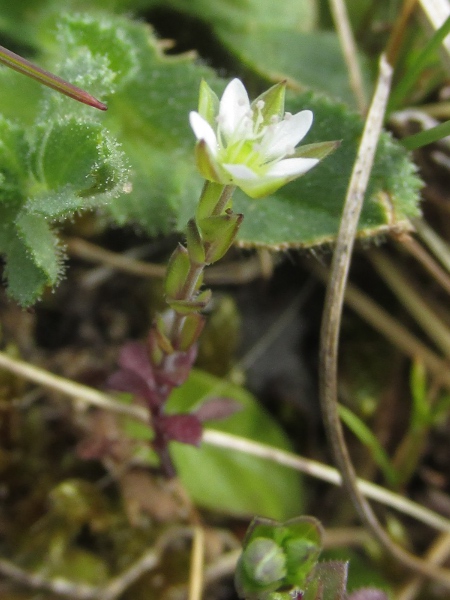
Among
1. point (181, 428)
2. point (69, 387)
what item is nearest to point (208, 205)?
point (181, 428)

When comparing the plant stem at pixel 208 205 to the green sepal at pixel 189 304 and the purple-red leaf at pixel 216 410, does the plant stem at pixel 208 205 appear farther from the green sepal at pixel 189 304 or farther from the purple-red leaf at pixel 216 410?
the purple-red leaf at pixel 216 410

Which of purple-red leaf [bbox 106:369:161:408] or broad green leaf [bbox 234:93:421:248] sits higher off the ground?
broad green leaf [bbox 234:93:421:248]

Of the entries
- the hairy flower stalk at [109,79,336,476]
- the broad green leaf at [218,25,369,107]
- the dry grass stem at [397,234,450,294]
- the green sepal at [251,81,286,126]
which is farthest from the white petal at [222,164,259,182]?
the broad green leaf at [218,25,369,107]

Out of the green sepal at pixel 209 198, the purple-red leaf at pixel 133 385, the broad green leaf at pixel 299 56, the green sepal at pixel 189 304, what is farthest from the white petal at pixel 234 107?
the broad green leaf at pixel 299 56

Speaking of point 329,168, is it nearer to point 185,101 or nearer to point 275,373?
point 185,101

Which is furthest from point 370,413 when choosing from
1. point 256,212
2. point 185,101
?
point 185,101

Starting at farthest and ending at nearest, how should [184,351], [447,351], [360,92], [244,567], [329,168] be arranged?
1. [447,351]
2. [360,92]
3. [329,168]
4. [184,351]
5. [244,567]

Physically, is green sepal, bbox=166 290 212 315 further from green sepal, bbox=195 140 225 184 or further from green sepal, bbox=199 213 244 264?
green sepal, bbox=195 140 225 184

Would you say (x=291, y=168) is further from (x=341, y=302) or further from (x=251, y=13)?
(x=251, y=13)
